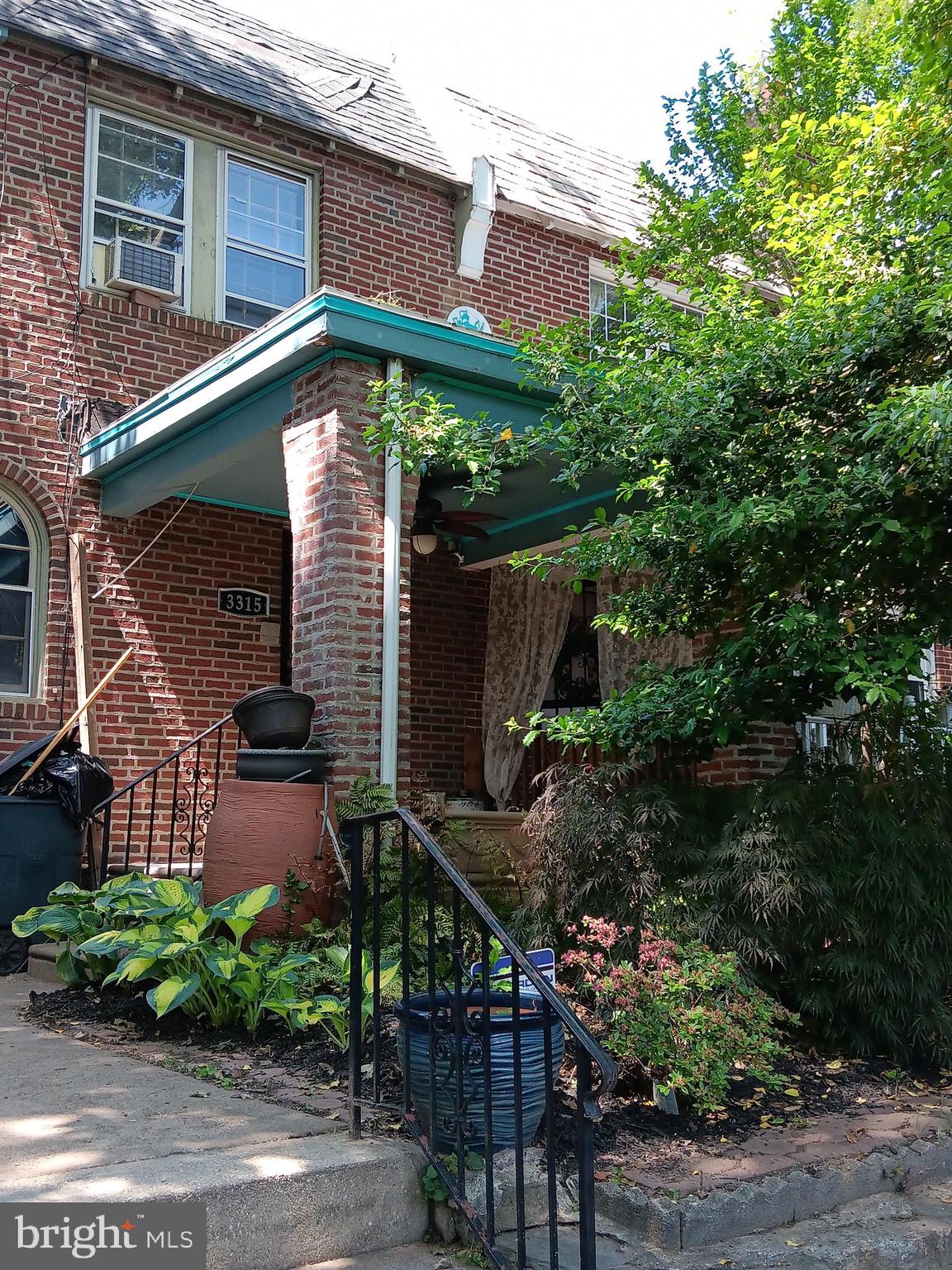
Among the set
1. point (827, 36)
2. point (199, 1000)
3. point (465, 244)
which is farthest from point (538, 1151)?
point (827, 36)

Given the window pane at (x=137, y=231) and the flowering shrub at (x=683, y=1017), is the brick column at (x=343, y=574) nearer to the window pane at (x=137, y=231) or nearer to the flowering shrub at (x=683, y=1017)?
the flowering shrub at (x=683, y=1017)

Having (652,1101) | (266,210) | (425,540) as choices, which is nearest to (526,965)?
(652,1101)

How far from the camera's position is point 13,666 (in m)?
7.78

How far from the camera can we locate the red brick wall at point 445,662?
9.77 m

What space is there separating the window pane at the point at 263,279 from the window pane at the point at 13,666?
319 centimetres

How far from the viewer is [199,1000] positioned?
14.9 ft

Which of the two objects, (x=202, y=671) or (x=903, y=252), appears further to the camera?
(x=202, y=671)

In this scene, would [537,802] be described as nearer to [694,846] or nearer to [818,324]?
[694,846]

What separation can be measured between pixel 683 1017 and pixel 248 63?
29.0 feet

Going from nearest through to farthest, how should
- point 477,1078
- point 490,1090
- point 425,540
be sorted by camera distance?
point 490,1090 < point 477,1078 < point 425,540

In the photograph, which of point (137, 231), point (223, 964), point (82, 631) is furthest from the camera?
point (137, 231)

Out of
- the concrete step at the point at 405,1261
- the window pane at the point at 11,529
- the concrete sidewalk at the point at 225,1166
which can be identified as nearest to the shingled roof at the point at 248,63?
the window pane at the point at 11,529

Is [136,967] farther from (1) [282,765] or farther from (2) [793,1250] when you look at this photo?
(2) [793,1250]

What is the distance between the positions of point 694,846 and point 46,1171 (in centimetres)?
297
